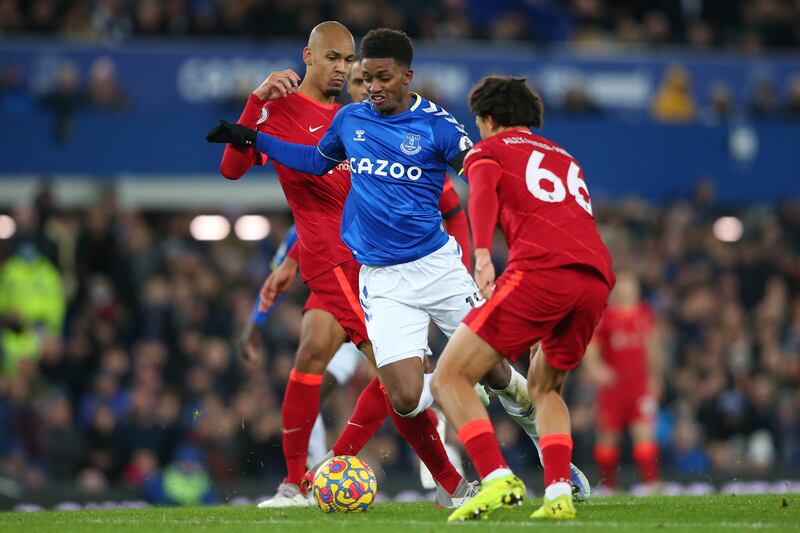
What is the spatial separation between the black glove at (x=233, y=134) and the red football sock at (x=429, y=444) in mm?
1832

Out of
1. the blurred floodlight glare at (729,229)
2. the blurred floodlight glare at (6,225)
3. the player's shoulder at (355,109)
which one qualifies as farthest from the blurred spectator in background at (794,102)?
the player's shoulder at (355,109)

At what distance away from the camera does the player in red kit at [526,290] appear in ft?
22.7

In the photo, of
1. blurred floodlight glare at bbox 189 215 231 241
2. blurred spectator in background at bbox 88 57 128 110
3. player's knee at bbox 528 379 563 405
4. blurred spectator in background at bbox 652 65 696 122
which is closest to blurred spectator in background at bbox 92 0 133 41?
blurred spectator in background at bbox 88 57 128 110

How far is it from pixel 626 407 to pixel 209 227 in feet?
23.4

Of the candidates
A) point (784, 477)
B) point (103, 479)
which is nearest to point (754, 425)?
point (784, 477)

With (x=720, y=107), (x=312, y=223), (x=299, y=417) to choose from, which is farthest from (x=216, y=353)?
(x=720, y=107)

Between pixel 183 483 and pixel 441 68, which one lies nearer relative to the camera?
pixel 183 483

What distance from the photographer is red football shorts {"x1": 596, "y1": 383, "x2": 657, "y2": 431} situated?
13.6m

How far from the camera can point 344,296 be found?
8461mm

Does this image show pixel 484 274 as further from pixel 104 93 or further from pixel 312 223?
pixel 104 93

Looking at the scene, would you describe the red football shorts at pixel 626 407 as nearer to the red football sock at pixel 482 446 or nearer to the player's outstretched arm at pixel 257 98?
the player's outstretched arm at pixel 257 98

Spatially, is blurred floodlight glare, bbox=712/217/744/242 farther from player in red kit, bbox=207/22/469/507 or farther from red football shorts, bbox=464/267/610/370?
red football shorts, bbox=464/267/610/370

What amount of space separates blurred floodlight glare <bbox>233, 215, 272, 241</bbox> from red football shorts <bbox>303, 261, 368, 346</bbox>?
386 inches

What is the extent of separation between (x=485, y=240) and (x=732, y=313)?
37.1ft
